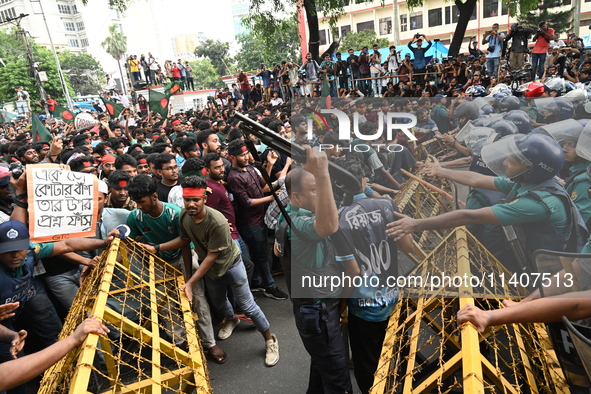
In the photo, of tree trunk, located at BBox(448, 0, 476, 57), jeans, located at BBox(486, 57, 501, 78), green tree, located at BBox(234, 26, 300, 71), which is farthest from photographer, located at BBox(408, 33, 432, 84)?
green tree, located at BBox(234, 26, 300, 71)

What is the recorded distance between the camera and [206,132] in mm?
5180

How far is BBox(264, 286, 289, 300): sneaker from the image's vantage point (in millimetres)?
4199

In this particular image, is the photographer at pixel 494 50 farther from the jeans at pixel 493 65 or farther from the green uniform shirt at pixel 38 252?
the green uniform shirt at pixel 38 252

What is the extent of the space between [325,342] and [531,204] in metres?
1.34

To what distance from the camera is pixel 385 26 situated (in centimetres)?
4031

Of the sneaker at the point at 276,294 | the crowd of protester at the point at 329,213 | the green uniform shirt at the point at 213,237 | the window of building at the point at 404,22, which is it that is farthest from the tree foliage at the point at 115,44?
the green uniform shirt at the point at 213,237

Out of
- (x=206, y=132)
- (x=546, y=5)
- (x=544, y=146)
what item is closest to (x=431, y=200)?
(x=544, y=146)

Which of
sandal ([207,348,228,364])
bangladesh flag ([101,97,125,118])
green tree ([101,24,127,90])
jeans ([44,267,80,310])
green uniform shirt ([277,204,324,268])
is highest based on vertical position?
green tree ([101,24,127,90])

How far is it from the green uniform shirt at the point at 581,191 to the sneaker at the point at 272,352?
2.47 m

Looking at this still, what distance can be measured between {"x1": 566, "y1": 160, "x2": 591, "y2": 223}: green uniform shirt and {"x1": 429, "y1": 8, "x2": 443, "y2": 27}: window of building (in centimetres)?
4198

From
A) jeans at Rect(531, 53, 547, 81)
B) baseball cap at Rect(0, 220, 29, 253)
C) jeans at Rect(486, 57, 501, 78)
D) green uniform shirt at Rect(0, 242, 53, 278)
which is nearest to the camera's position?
baseball cap at Rect(0, 220, 29, 253)

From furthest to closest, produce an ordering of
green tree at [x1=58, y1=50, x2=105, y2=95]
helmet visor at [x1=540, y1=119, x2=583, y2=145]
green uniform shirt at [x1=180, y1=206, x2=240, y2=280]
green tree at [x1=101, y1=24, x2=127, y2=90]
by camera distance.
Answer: green tree at [x1=101, y1=24, x2=127, y2=90], green tree at [x1=58, y1=50, x2=105, y2=95], green uniform shirt at [x1=180, y1=206, x2=240, y2=280], helmet visor at [x1=540, y1=119, x2=583, y2=145]

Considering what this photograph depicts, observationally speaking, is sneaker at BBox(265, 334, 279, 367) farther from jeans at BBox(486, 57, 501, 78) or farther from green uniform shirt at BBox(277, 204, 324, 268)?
jeans at BBox(486, 57, 501, 78)

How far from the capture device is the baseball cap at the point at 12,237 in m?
2.46
